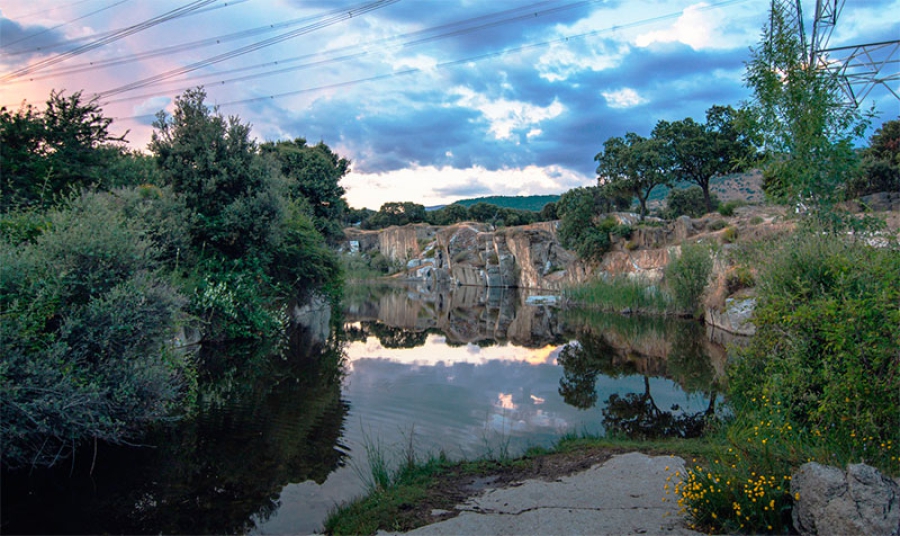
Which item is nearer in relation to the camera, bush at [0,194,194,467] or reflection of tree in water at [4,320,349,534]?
reflection of tree in water at [4,320,349,534]

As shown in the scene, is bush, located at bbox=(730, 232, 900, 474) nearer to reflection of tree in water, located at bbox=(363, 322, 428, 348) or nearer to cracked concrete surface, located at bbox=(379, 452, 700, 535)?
cracked concrete surface, located at bbox=(379, 452, 700, 535)

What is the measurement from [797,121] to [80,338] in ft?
33.2

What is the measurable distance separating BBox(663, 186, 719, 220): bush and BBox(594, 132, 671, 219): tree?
6.09 m

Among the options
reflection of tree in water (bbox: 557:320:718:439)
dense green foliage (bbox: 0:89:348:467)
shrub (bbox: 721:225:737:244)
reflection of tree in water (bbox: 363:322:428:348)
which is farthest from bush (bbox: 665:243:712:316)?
dense green foliage (bbox: 0:89:348:467)

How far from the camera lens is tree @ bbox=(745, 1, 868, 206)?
7613 millimetres

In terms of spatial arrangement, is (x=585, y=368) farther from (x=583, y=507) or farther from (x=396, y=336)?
(x=583, y=507)

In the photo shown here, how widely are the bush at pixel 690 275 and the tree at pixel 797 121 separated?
17044 mm

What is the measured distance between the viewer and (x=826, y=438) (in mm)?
5207

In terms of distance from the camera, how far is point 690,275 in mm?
24906

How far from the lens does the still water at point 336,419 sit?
18.9ft

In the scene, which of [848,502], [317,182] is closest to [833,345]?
[848,502]

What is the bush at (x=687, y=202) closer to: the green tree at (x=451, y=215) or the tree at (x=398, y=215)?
the green tree at (x=451, y=215)

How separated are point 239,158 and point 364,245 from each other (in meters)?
77.3

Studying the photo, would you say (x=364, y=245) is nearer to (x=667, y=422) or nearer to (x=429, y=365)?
(x=429, y=365)
